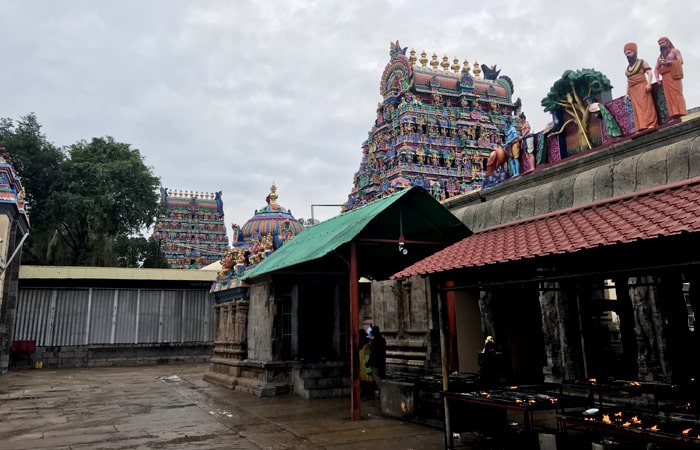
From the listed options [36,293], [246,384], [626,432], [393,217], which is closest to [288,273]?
[246,384]

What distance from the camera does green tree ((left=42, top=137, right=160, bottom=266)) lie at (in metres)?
36.2

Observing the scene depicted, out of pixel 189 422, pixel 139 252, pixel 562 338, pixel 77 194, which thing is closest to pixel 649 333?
pixel 562 338

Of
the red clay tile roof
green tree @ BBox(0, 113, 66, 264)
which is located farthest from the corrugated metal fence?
the red clay tile roof

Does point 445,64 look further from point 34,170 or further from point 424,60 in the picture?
point 34,170

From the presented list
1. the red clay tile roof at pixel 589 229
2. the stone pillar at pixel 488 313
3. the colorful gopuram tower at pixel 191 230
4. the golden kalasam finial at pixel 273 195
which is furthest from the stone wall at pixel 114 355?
the colorful gopuram tower at pixel 191 230

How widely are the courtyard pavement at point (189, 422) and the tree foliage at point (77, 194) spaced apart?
23008 mm

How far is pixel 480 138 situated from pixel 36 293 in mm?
31272

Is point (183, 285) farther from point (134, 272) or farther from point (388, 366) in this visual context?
point (388, 366)

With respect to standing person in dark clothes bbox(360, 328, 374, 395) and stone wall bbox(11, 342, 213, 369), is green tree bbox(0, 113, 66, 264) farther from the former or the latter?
standing person in dark clothes bbox(360, 328, 374, 395)

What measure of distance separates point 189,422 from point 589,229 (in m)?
8.25

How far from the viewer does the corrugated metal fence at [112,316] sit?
86.2ft

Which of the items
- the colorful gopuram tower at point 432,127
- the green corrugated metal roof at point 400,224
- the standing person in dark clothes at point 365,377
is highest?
the colorful gopuram tower at point 432,127

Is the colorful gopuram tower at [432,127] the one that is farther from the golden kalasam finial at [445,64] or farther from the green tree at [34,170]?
the green tree at [34,170]

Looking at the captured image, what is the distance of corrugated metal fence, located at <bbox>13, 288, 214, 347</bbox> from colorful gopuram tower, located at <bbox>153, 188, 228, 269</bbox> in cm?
2712
